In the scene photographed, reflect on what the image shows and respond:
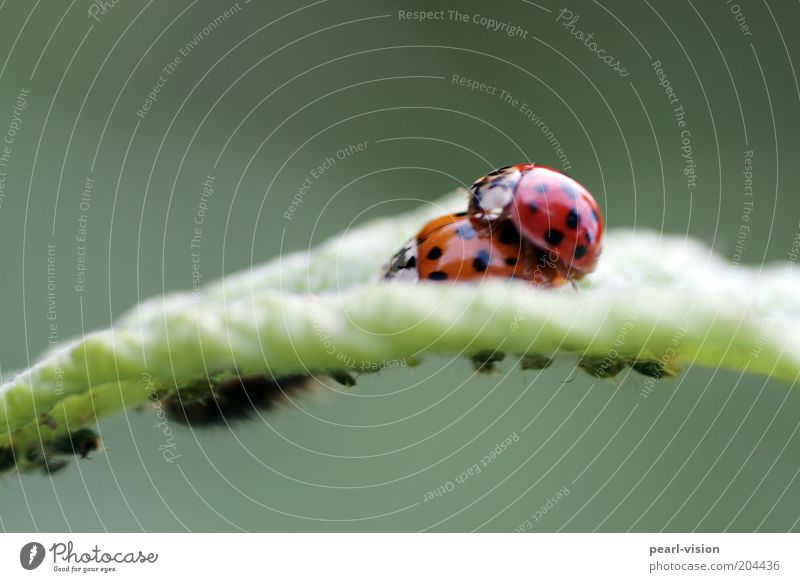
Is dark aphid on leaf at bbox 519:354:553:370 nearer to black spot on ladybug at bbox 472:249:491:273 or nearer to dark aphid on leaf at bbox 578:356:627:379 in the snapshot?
dark aphid on leaf at bbox 578:356:627:379

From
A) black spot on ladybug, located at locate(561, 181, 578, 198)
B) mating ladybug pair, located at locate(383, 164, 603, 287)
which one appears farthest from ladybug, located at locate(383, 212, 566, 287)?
black spot on ladybug, located at locate(561, 181, 578, 198)

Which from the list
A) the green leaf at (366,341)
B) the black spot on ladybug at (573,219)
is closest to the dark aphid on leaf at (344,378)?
the green leaf at (366,341)

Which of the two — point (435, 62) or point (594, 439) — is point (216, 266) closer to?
point (435, 62)

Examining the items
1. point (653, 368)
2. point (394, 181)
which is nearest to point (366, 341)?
point (653, 368)

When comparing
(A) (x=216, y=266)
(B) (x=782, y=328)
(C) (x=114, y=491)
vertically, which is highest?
(A) (x=216, y=266)

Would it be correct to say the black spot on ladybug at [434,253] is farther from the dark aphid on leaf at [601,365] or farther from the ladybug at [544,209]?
the dark aphid on leaf at [601,365]
